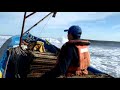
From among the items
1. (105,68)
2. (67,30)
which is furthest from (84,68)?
(105,68)

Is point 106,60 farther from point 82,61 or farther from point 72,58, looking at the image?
point 72,58

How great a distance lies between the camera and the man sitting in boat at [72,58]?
2949 mm

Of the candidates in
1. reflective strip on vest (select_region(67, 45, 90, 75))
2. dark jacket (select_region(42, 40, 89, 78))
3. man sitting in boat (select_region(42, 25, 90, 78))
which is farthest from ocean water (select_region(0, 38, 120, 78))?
dark jacket (select_region(42, 40, 89, 78))

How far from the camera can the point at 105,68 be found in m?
13.6

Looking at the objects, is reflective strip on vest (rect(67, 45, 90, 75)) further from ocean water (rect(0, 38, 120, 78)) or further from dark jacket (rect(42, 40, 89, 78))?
ocean water (rect(0, 38, 120, 78))

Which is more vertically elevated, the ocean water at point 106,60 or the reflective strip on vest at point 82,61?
the reflective strip on vest at point 82,61

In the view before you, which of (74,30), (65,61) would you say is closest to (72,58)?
(65,61)

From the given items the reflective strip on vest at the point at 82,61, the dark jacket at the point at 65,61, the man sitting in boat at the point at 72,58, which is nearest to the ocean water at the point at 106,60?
the reflective strip on vest at the point at 82,61

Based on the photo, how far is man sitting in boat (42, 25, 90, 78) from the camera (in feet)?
9.68

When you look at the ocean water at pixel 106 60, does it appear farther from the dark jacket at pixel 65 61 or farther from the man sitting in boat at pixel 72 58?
the dark jacket at pixel 65 61
